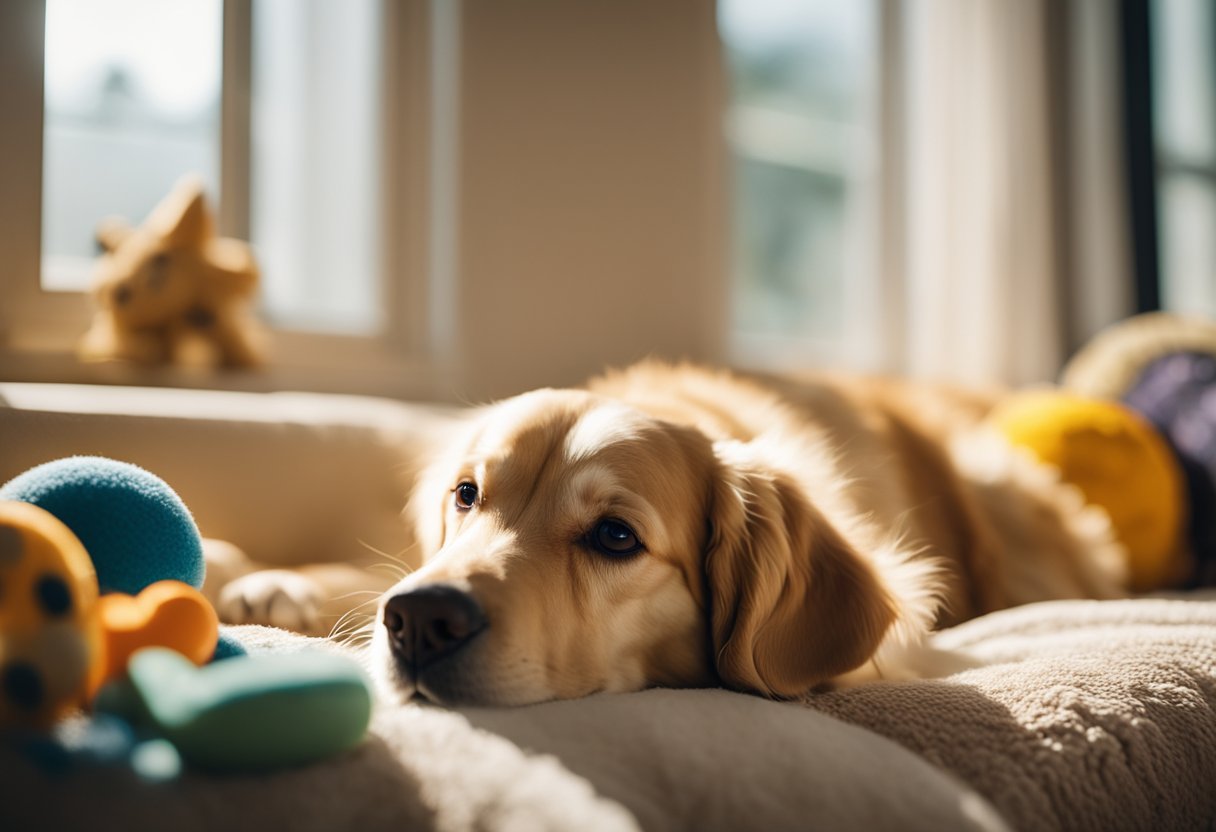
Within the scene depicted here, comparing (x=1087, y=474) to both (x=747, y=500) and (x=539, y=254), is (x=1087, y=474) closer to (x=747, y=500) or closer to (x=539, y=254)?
(x=747, y=500)

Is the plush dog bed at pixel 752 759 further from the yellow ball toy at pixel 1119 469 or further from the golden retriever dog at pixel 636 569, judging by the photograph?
the yellow ball toy at pixel 1119 469

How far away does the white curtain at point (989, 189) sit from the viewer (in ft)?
15.8

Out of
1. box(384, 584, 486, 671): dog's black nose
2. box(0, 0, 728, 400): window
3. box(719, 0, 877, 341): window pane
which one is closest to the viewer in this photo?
box(384, 584, 486, 671): dog's black nose

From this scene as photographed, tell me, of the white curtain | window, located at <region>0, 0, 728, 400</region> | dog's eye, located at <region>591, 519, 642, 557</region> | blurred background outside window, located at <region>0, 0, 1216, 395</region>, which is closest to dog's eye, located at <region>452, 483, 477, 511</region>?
dog's eye, located at <region>591, 519, 642, 557</region>

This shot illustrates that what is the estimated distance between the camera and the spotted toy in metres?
0.81

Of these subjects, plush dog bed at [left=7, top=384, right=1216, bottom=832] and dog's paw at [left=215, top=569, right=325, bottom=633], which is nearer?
plush dog bed at [left=7, top=384, right=1216, bottom=832]

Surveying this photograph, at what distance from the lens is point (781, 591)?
154cm

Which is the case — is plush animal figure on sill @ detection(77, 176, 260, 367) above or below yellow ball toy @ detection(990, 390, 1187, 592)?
above

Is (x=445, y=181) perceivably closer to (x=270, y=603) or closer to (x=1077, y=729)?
(x=270, y=603)

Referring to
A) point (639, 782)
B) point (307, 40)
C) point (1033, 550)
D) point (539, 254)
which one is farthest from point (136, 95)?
point (1033, 550)

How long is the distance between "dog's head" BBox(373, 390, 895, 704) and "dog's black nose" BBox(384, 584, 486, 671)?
1 centimetres

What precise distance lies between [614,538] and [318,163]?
2.60m

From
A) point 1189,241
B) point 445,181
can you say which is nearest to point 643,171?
point 445,181

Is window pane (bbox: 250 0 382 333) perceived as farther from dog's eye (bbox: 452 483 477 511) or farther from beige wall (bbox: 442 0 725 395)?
dog's eye (bbox: 452 483 477 511)
